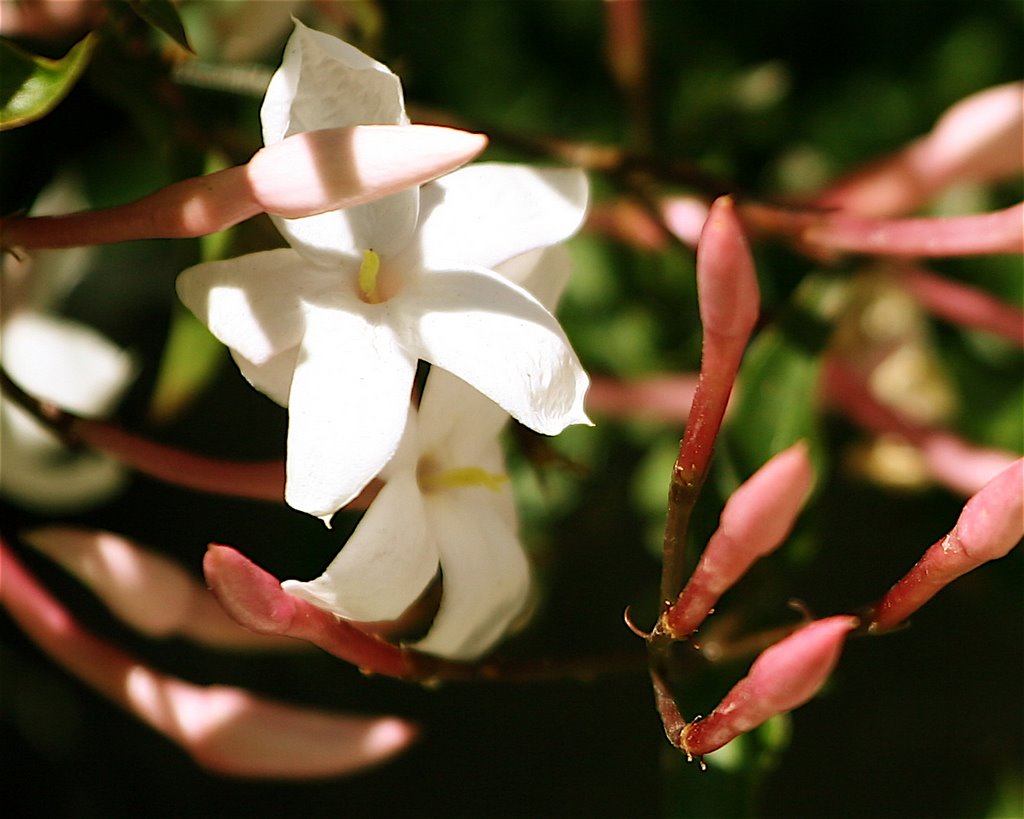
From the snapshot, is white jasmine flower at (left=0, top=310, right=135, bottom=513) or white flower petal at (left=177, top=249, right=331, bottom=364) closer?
white flower petal at (left=177, top=249, right=331, bottom=364)

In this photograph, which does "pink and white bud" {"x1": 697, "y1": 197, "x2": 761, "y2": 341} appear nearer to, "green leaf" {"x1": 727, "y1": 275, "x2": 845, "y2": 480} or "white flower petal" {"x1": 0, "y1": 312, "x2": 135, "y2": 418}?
"green leaf" {"x1": 727, "y1": 275, "x2": 845, "y2": 480}

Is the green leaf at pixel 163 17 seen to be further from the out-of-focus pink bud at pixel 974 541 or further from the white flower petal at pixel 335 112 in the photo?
the out-of-focus pink bud at pixel 974 541

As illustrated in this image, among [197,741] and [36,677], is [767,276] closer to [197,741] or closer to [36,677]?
[197,741]

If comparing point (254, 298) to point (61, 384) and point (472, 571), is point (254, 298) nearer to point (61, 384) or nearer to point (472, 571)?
point (472, 571)

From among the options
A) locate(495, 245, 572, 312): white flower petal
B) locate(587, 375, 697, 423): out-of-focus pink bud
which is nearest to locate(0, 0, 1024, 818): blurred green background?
locate(587, 375, 697, 423): out-of-focus pink bud

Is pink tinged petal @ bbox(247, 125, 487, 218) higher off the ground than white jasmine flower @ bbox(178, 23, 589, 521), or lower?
higher

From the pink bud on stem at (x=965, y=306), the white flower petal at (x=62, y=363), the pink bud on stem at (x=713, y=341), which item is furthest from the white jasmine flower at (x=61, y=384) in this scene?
the pink bud on stem at (x=965, y=306)

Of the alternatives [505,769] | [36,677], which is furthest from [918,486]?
[36,677]

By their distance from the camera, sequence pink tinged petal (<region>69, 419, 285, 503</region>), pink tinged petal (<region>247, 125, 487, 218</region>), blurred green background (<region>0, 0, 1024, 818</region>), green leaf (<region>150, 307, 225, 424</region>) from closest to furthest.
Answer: pink tinged petal (<region>247, 125, 487, 218</region>)
pink tinged petal (<region>69, 419, 285, 503</region>)
green leaf (<region>150, 307, 225, 424</region>)
blurred green background (<region>0, 0, 1024, 818</region>)

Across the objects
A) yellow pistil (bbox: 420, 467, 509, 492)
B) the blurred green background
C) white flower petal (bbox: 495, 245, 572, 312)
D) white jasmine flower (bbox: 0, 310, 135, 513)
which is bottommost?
the blurred green background
